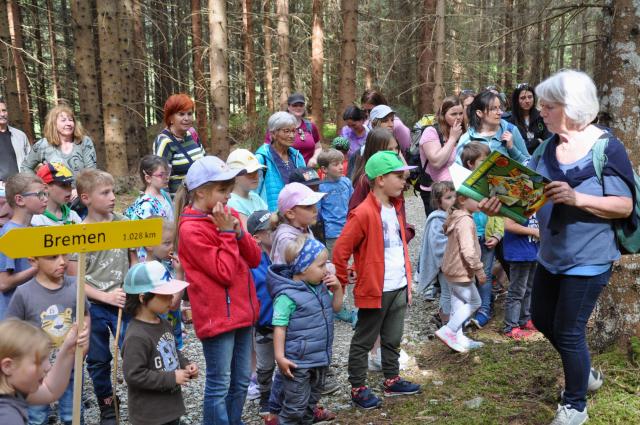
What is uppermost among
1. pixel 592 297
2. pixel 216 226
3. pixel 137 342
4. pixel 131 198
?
pixel 216 226

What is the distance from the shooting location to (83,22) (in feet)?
37.4

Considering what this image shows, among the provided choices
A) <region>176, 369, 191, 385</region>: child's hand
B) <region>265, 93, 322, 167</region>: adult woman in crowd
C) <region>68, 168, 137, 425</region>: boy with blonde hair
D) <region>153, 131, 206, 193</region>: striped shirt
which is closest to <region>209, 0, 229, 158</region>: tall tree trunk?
<region>265, 93, 322, 167</region>: adult woman in crowd

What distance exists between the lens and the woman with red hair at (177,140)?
5.96 metres

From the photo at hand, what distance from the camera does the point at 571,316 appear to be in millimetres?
3113

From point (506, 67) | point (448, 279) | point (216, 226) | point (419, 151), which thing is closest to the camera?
point (216, 226)

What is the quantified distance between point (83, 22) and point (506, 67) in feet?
47.0

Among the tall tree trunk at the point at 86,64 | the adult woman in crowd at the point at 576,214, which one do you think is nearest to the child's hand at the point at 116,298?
the adult woman in crowd at the point at 576,214

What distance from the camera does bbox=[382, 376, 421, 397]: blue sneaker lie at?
4.41m

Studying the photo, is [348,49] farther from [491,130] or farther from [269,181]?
[269,181]

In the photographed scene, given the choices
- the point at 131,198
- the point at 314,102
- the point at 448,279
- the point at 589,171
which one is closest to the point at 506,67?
the point at 314,102

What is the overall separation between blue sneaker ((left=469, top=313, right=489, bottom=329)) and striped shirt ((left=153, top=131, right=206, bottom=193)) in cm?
359

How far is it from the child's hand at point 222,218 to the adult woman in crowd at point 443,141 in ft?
11.1

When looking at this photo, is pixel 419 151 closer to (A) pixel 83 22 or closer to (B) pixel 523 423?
(B) pixel 523 423

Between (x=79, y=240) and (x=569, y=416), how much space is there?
3.01 metres
